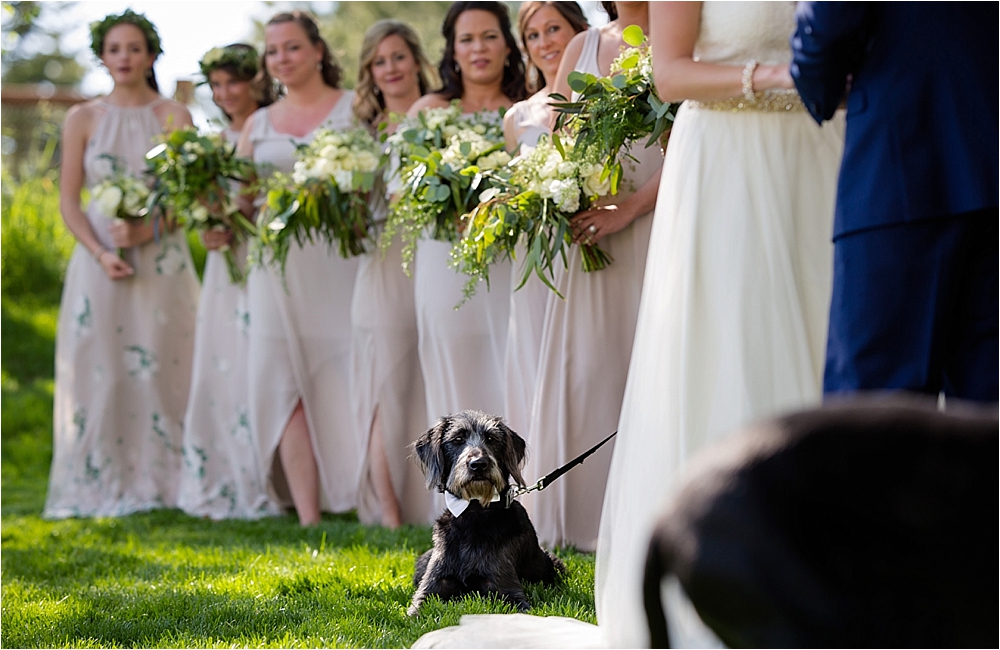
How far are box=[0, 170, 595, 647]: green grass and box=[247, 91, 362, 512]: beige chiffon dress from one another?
1.35ft

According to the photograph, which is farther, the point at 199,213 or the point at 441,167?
the point at 199,213

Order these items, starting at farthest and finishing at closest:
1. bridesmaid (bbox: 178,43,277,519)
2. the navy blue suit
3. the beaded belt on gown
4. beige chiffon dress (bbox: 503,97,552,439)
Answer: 1. bridesmaid (bbox: 178,43,277,519)
2. beige chiffon dress (bbox: 503,97,552,439)
3. the beaded belt on gown
4. the navy blue suit

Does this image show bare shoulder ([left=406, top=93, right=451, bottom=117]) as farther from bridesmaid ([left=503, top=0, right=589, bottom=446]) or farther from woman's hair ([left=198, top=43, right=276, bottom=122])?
woman's hair ([left=198, top=43, right=276, bottom=122])

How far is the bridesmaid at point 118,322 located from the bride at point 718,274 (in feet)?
15.7

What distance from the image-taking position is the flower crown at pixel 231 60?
287 inches

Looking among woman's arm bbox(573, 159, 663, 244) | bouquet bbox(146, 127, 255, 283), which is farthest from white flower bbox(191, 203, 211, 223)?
woman's arm bbox(573, 159, 663, 244)

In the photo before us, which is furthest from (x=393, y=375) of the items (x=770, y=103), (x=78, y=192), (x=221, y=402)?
(x=770, y=103)

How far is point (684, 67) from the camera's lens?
3230 millimetres

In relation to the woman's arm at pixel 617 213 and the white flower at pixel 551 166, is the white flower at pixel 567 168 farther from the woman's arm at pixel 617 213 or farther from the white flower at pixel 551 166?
the woman's arm at pixel 617 213

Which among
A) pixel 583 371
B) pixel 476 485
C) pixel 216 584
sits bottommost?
pixel 216 584

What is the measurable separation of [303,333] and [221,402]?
0.94 metres

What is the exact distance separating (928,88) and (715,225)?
77 centimetres

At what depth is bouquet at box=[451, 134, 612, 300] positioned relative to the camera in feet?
14.9

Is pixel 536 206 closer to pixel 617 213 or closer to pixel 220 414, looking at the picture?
pixel 617 213
